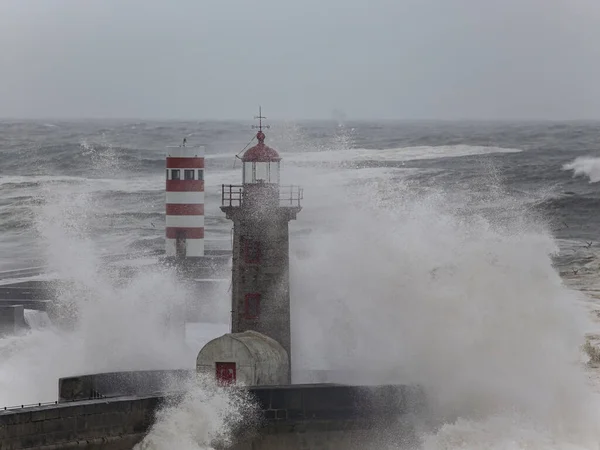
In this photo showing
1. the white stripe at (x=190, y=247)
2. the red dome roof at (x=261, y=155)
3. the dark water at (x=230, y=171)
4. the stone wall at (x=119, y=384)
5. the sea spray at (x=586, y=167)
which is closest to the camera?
the stone wall at (x=119, y=384)

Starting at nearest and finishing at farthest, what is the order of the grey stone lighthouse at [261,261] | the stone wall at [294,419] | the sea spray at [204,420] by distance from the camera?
the stone wall at [294,419]
the sea spray at [204,420]
the grey stone lighthouse at [261,261]

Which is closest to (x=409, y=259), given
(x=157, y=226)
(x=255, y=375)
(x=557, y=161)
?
(x=255, y=375)

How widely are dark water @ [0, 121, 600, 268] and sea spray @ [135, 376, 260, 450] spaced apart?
12.8 metres

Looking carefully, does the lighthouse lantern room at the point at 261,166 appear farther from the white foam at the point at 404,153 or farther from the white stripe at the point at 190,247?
the white foam at the point at 404,153

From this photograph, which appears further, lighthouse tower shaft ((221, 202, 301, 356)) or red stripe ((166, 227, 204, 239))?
red stripe ((166, 227, 204, 239))

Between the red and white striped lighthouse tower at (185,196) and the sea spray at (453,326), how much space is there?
8.49ft

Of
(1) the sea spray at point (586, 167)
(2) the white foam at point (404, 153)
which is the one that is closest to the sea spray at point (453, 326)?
(1) the sea spray at point (586, 167)

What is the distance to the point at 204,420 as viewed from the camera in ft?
41.0

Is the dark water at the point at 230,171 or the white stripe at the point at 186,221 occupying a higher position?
the white stripe at the point at 186,221

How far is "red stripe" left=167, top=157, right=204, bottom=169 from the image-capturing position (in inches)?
720

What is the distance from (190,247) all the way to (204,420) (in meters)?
6.40

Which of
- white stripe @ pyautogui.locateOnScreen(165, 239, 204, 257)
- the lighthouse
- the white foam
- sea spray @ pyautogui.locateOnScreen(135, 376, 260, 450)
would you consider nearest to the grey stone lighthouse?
the lighthouse

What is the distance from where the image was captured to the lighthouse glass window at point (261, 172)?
14.0 metres

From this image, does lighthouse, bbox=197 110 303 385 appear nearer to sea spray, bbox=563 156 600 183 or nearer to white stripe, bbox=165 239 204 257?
white stripe, bbox=165 239 204 257
